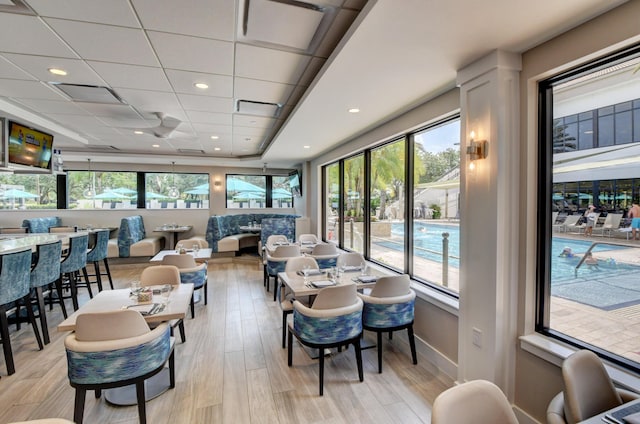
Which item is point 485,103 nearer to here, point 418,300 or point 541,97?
point 541,97

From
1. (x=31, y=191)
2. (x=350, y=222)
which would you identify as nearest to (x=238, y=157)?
(x=350, y=222)

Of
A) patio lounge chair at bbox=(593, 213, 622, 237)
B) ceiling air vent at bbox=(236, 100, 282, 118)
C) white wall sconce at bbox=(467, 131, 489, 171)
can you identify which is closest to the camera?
patio lounge chair at bbox=(593, 213, 622, 237)

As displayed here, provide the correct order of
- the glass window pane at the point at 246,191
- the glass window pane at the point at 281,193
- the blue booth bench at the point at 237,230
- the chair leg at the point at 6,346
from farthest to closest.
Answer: the glass window pane at the point at 281,193 < the glass window pane at the point at 246,191 < the blue booth bench at the point at 237,230 < the chair leg at the point at 6,346

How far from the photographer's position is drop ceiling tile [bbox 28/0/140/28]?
6.00 feet

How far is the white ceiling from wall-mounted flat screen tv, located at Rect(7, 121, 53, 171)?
33cm

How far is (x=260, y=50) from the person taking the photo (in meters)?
2.43

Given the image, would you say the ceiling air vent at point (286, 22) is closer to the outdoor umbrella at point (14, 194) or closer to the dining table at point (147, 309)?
the dining table at point (147, 309)

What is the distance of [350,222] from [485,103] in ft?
12.7

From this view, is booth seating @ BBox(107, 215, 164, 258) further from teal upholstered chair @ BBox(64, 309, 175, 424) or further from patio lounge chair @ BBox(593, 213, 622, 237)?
patio lounge chair @ BBox(593, 213, 622, 237)

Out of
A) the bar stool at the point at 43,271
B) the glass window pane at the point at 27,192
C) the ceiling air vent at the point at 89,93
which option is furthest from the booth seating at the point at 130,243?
the ceiling air vent at the point at 89,93

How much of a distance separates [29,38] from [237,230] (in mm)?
6840

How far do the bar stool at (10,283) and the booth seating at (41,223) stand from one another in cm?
512

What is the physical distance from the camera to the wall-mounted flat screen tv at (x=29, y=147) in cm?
432

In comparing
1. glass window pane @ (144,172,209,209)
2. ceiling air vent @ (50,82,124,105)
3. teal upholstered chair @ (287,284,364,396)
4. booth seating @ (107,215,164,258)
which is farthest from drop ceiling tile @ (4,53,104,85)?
glass window pane @ (144,172,209,209)
